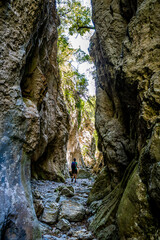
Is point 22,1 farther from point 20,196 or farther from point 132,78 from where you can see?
point 20,196

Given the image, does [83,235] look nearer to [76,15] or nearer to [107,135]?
[107,135]

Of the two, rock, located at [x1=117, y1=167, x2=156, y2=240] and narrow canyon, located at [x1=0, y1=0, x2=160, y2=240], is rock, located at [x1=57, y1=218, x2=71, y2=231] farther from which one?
rock, located at [x1=117, y1=167, x2=156, y2=240]

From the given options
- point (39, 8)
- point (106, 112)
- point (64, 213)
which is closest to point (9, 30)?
point (39, 8)

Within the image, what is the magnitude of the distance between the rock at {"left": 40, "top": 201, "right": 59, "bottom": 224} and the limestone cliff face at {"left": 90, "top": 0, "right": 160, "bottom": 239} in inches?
46.9

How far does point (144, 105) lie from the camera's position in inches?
145

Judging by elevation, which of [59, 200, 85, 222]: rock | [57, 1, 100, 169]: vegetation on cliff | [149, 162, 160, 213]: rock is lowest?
[59, 200, 85, 222]: rock

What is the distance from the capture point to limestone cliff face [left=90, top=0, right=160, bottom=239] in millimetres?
2701

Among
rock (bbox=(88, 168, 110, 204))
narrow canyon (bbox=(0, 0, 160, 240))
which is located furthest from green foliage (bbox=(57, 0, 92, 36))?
rock (bbox=(88, 168, 110, 204))

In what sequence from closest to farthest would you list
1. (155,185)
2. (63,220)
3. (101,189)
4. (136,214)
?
(155,185) → (136,214) → (63,220) → (101,189)

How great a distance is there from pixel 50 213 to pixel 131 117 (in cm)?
403

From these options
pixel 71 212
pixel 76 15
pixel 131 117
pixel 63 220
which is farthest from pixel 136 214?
pixel 76 15

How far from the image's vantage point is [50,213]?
4.60 meters

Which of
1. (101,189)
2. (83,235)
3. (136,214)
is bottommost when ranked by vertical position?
(83,235)

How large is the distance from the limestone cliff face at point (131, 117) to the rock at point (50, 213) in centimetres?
119
